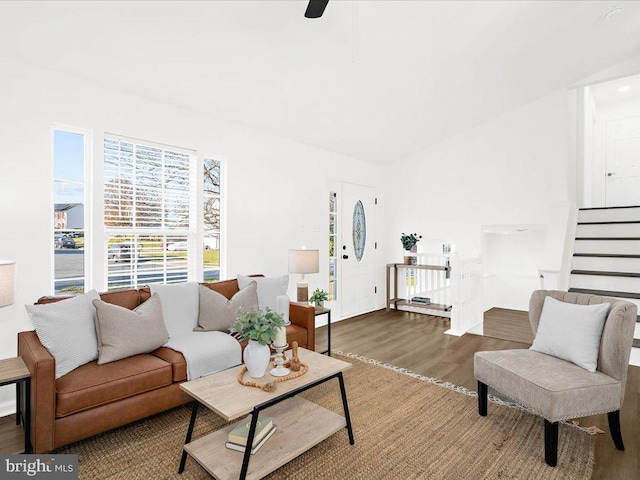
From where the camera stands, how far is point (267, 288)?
142 inches

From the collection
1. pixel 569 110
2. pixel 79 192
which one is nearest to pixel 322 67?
pixel 79 192

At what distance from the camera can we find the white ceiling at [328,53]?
2451mm

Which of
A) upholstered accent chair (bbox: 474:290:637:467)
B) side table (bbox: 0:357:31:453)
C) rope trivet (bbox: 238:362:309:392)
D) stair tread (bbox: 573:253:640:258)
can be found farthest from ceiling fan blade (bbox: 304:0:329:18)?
stair tread (bbox: 573:253:640:258)

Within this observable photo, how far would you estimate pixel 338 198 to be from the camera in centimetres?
544

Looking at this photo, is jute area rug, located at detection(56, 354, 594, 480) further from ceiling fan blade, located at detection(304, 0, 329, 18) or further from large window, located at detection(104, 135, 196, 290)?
ceiling fan blade, located at detection(304, 0, 329, 18)

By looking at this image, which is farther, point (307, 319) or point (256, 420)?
point (307, 319)

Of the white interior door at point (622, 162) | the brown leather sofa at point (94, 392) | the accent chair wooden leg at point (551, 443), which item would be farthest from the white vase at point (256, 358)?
the white interior door at point (622, 162)

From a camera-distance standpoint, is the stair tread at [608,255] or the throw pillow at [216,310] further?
the stair tread at [608,255]

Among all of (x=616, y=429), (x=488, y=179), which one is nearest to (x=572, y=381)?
(x=616, y=429)

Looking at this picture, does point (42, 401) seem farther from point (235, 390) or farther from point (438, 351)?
point (438, 351)

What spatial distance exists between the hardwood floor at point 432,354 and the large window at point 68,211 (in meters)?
1.06

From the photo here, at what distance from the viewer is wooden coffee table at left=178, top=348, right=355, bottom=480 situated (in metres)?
1.77

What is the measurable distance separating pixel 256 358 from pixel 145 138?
2389 millimetres

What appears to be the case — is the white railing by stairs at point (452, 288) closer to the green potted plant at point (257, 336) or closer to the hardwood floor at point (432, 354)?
the hardwood floor at point (432, 354)
